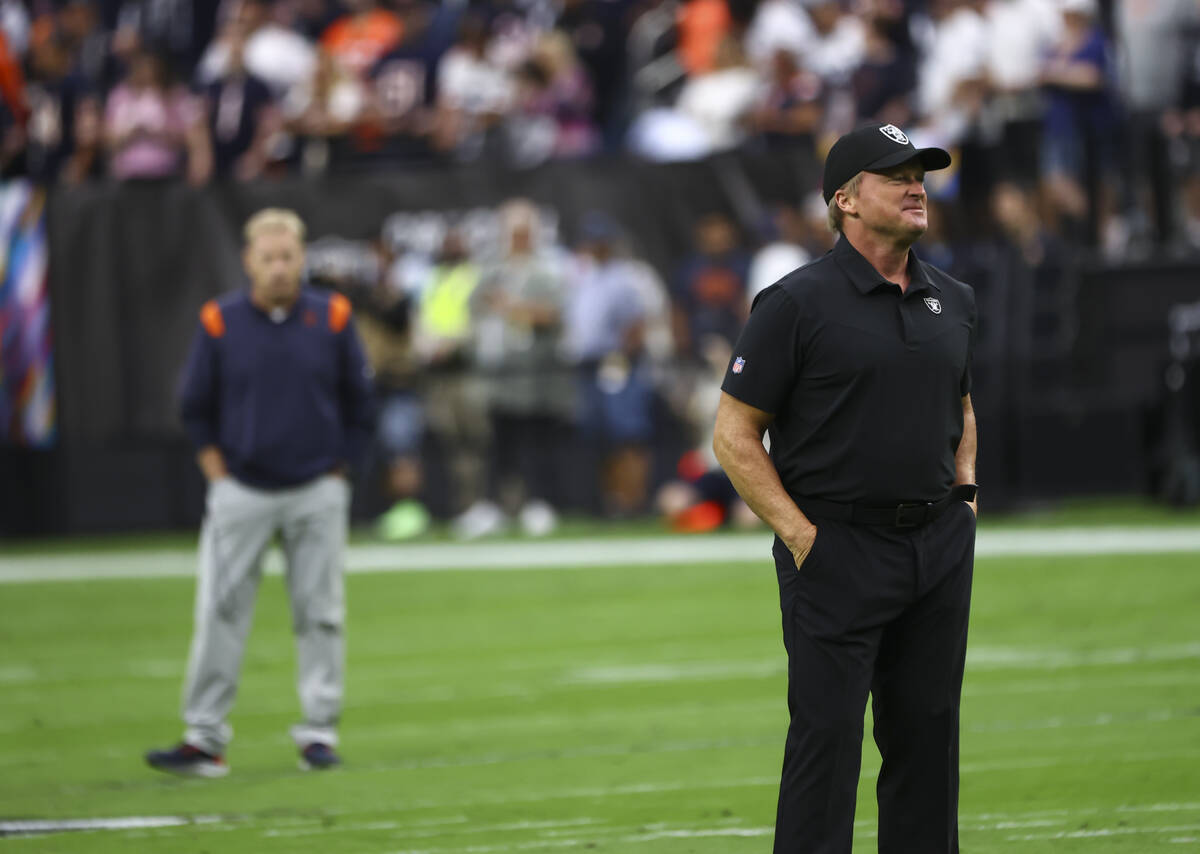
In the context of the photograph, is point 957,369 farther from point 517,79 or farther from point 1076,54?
point 517,79

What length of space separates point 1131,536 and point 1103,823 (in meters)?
9.18

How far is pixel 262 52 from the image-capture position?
2252cm

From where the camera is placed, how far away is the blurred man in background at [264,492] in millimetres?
8648

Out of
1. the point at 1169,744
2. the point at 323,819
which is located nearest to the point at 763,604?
the point at 1169,744

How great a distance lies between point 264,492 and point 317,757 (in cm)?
118

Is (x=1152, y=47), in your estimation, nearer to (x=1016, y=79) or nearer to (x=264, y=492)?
(x=1016, y=79)

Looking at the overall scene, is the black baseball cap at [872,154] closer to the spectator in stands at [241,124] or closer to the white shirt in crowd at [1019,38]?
the white shirt in crowd at [1019,38]

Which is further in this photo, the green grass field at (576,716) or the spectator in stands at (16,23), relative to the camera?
the spectator in stands at (16,23)

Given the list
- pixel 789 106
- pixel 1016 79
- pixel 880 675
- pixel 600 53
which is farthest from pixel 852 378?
pixel 600 53

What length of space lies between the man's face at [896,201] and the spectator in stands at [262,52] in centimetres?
1725

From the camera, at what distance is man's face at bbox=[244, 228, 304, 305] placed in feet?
28.5

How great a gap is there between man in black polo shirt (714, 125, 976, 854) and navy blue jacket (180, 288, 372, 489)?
3.75m

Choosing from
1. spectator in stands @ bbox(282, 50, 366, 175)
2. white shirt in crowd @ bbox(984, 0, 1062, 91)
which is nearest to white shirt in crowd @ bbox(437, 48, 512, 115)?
spectator in stands @ bbox(282, 50, 366, 175)

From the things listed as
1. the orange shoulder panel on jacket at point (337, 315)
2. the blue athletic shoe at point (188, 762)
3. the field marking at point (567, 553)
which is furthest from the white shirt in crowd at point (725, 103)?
the blue athletic shoe at point (188, 762)
